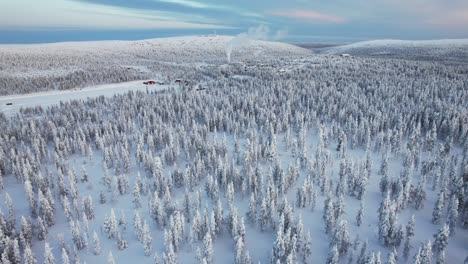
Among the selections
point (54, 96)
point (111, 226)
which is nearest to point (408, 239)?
point (111, 226)

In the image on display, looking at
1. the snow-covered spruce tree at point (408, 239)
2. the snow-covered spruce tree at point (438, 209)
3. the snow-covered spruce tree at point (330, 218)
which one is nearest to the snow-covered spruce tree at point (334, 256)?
the snow-covered spruce tree at point (330, 218)

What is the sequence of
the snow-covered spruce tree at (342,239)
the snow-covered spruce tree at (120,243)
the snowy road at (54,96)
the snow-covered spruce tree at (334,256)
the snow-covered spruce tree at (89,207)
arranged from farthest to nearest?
1. the snowy road at (54,96)
2. the snow-covered spruce tree at (89,207)
3. the snow-covered spruce tree at (120,243)
4. the snow-covered spruce tree at (342,239)
5. the snow-covered spruce tree at (334,256)

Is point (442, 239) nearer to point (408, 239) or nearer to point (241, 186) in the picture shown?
point (408, 239)

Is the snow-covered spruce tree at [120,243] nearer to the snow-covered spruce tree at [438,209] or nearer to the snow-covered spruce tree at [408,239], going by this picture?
the snow-covered spruce tree at [408,239]

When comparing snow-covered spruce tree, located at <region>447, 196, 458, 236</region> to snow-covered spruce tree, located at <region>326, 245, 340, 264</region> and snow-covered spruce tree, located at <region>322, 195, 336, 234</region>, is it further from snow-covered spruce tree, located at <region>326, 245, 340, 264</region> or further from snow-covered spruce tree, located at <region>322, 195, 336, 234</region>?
snow-covered spruce tree, located at <region>326, 245, 340, 264</region>

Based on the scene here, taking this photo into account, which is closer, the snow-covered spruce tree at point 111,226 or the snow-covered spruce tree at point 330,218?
the snow-covered spruce tree at point 111,226

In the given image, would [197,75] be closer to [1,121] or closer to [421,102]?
[1,121]
